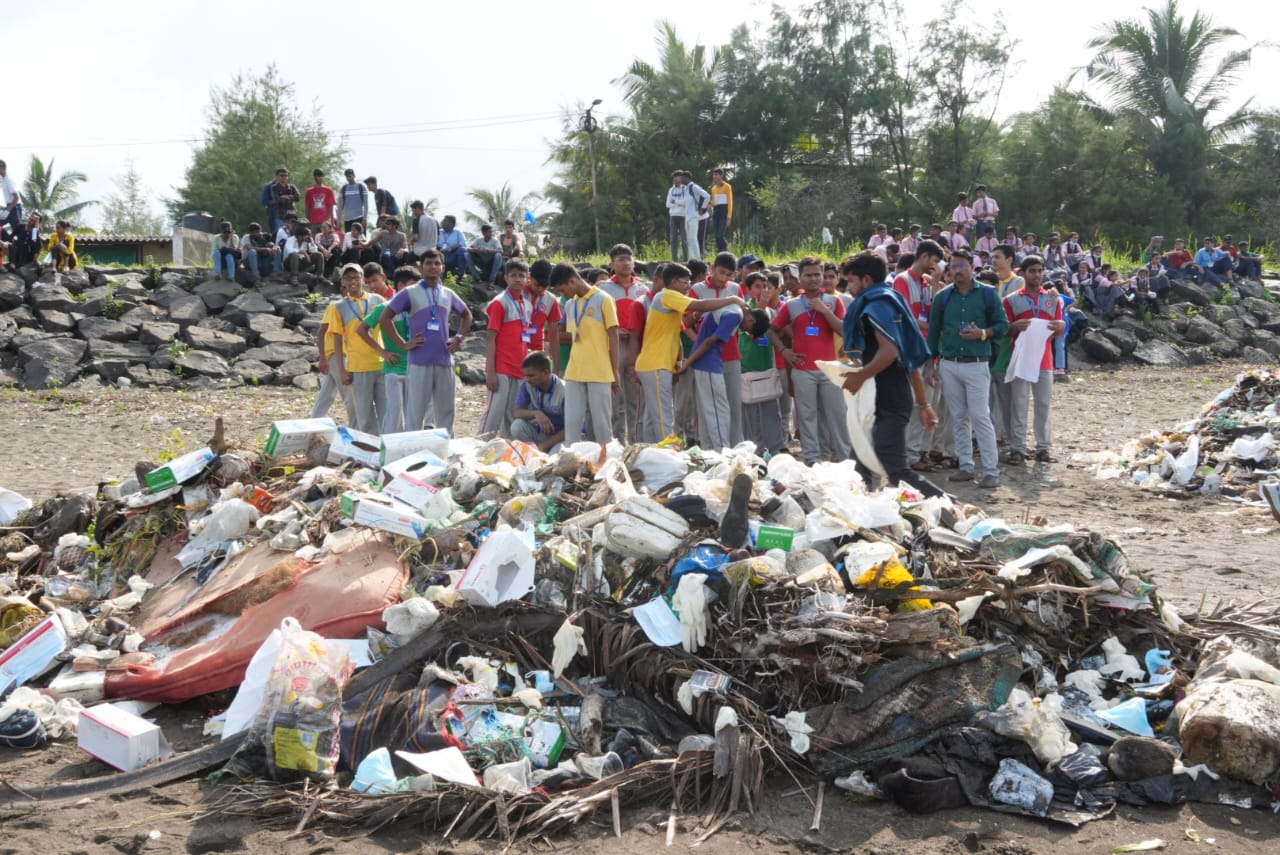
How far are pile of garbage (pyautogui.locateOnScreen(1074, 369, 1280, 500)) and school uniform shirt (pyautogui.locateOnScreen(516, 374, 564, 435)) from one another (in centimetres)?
480

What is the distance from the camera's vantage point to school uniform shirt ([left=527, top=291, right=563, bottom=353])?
29.2 feet

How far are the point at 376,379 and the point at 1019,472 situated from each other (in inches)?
224

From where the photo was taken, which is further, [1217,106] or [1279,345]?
[1217,106]

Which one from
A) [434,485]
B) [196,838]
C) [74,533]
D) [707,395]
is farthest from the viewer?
[707,395]

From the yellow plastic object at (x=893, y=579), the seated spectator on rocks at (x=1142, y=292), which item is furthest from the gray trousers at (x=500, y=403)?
the seated spectator on rocks at (x=1142, y=292)

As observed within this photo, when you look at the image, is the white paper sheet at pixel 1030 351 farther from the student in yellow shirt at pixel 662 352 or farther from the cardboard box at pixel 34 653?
the cardboard box at pixel 34 653

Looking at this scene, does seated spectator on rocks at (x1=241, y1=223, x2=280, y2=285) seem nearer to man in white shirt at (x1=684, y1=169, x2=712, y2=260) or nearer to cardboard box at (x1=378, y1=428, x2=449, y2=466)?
man in white shirt at (x1=684, y1=169, x2=712, y2=260)

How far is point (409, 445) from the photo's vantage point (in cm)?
624

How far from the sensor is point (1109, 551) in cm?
462

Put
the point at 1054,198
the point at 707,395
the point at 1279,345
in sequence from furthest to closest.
→ the point at 1054,198 < the point at 1279,345 < the point at 707,395

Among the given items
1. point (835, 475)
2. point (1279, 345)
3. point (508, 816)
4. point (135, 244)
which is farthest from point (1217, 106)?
point (508, 816)

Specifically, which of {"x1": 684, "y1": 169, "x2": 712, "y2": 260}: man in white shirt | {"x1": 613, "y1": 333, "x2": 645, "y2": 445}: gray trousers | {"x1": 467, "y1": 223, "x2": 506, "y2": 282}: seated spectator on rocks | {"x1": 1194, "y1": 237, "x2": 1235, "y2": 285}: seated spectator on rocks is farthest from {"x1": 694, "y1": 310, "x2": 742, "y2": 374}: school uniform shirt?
{"x1": 1194, "y1": 237, "x2": 1235, "y2": 285}: seated spectator on rocks

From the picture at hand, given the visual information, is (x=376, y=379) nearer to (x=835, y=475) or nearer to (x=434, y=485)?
(x=434, y=485)

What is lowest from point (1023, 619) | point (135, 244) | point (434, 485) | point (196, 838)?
point (196, 838)
